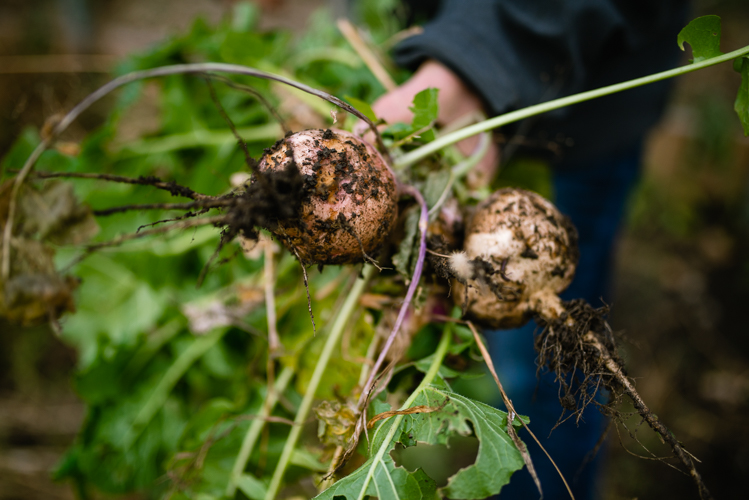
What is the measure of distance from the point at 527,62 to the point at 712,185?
2432mm

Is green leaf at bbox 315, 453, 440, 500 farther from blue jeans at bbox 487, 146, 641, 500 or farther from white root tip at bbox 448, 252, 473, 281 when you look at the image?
blue jeans at bbox 487, 146, 641, 500

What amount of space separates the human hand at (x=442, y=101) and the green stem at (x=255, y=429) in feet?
2.20

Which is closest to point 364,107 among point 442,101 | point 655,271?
point 442,101

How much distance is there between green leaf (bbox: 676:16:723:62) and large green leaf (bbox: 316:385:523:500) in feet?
2.33

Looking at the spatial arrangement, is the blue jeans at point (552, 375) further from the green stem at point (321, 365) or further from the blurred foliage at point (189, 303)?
the green stem at point (321, 365)

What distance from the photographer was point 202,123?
1.45 m

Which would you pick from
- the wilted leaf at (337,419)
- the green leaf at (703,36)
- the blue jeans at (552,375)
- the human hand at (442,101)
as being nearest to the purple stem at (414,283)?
the wilted leaf at (337,419)

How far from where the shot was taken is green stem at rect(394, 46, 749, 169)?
2.21 feet

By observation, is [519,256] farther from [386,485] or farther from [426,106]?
[386,485]

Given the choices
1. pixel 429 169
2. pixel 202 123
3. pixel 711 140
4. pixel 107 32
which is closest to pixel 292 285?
pixel 429 169

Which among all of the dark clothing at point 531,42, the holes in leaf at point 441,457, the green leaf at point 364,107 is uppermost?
the dark clothing at point 531,42

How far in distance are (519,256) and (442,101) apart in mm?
437

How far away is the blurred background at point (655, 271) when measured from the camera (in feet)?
6.45

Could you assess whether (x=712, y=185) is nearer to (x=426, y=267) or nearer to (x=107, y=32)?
(x=426, y=267)
